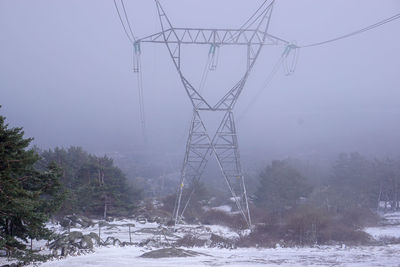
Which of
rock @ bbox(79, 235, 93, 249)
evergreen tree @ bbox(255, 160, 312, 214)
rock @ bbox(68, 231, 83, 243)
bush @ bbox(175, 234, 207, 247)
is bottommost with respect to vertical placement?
bush @ bbox(175, 234, 207, 247)

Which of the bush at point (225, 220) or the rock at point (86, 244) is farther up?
the bush at point (225, 220)

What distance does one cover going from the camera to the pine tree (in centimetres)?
1053

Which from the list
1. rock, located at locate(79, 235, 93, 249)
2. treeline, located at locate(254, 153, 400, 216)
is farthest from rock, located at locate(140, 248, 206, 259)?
treeline, located at locate(254, 153, 400, 216)

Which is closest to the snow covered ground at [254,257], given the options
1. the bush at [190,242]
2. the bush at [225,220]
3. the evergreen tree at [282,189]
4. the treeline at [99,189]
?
the bush at [190,242]

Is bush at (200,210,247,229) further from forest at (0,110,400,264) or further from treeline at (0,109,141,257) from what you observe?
treeline at (0,109,141,257)

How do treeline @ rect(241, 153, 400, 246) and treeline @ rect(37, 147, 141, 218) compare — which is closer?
treeline @ rect(241, 153, 400, 246)

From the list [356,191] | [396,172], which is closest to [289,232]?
[356,191]

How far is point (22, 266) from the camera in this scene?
12414 millimetres

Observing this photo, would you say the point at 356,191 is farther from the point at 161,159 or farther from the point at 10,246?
the point at 161,159

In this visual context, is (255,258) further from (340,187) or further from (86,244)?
(340,187)

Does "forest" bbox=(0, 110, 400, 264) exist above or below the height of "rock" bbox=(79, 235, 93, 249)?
above

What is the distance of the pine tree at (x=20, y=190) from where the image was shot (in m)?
10.5

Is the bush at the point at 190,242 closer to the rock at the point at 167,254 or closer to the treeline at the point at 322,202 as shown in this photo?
the treeline at the point at 322,202

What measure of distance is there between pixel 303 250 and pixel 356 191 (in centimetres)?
2828
